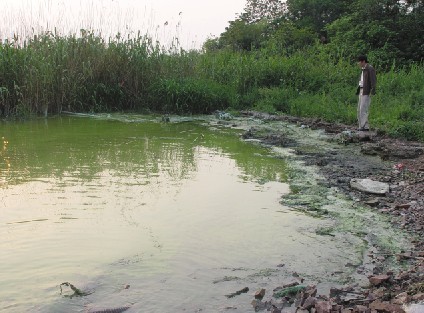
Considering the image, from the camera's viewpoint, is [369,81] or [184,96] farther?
[184,96]

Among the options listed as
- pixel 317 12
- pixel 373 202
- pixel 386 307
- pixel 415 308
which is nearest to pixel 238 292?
pixel 386 307

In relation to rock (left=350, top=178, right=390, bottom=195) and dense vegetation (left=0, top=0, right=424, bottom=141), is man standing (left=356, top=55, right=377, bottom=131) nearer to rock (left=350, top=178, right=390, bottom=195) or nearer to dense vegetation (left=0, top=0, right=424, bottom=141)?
dense vegetation (left=0, top=0, right=424, bottom=141)

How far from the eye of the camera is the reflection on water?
109 inches

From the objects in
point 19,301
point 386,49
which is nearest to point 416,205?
point 19,301

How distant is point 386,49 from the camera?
17.8 m

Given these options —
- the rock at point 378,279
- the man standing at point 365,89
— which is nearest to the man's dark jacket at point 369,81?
the man standing at point 365,89

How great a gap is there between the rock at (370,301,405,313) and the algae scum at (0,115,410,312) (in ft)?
1.49

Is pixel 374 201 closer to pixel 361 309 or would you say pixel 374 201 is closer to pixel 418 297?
pixel 418 297

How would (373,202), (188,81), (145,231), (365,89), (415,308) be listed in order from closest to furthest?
(415,308) → (145,231) → (373,202) → (365,89) → (188,81)

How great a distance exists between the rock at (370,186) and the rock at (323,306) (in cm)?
279

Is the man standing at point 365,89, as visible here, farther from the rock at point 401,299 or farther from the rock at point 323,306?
the rock at point 323,306

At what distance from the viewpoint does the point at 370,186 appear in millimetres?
5125

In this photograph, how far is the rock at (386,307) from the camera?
2.41 metres

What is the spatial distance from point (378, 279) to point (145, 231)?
1849mm
